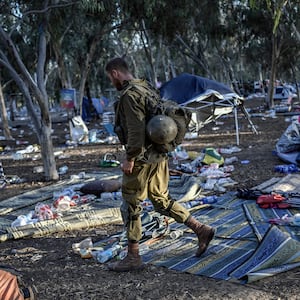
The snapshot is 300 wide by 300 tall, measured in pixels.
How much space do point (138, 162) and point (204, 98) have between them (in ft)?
31.1

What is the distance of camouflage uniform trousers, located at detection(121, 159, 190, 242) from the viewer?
383 centimetres

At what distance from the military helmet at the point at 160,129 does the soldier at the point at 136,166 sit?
69mm

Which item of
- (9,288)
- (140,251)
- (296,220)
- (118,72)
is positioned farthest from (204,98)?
(9,288)

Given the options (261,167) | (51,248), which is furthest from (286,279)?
(261,167)

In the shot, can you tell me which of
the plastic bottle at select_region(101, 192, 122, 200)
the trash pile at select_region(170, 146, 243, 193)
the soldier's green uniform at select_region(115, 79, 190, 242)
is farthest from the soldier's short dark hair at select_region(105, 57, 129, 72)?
the trash pile at select_region(170, 146, 243, 193)

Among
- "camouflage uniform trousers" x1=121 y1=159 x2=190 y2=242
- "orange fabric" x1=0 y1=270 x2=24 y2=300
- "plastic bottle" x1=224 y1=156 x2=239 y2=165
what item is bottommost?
"plastic bottle" x1=224 y1=156 x2=239 y2=165

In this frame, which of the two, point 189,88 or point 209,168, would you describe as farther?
point 189,88

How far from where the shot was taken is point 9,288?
9.23ft

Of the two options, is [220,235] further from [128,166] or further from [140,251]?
[128,166]

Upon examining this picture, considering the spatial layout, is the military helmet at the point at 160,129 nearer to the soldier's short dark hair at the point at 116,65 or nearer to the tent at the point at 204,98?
the soldier's short dark hair at the point at 116,65

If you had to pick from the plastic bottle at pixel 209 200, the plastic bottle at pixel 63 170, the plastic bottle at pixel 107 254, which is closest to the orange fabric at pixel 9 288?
the plastic bottle at pixel 107 254

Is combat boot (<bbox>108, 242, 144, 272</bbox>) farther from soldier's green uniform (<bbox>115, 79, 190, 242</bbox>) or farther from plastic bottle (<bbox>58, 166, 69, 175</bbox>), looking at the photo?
plastic bottle (<bbox>58, 166, 69, 175</bbox>)

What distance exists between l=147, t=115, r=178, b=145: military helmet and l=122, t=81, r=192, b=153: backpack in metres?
0.08

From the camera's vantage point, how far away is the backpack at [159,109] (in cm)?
372
